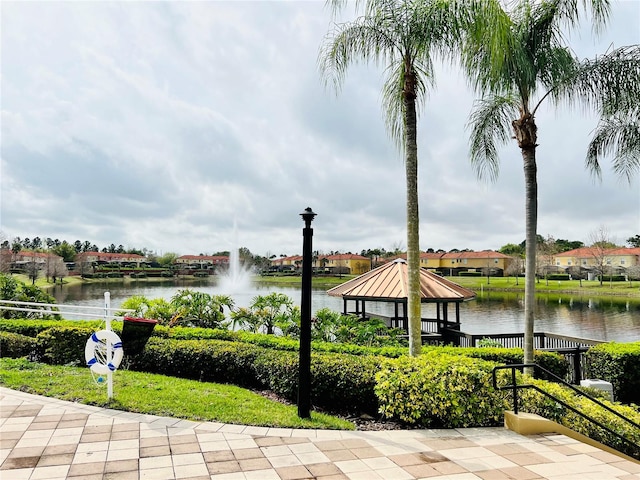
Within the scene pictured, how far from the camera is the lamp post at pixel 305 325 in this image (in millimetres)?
5129

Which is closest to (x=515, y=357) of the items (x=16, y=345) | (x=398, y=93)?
(x=398, y=93)

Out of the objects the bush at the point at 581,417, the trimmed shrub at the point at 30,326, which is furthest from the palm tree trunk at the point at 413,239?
the trimmed shrub at the point at 30,326

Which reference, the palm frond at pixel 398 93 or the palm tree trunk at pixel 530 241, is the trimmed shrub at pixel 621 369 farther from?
the palm frond at pixel 398 93

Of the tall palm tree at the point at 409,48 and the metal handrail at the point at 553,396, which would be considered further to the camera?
the tall palm tree at the point at 409,48

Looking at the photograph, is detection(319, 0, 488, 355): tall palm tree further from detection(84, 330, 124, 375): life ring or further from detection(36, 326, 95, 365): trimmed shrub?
detection(36, 326, 95, 365): trimmed shrub

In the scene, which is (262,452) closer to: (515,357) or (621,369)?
(515,357)

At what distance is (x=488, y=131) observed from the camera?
8562mm

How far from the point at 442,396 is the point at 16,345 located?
298 inches

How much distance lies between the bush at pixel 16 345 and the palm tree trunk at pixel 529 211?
27.8ft

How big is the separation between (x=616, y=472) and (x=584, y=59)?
6.65 meters

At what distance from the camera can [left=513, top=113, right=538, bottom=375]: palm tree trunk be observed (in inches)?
279

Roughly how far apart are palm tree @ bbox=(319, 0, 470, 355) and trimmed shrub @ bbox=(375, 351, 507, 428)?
1183mm

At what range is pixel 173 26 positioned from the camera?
766 centimetres

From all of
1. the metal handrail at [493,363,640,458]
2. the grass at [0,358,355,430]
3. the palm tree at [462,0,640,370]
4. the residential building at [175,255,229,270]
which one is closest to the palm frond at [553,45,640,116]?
the palm tree at [462,0,640,370]
